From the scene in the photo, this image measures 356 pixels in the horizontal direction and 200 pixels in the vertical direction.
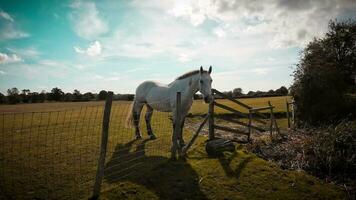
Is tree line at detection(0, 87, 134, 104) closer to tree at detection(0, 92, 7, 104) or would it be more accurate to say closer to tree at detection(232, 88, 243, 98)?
tree at detection(0, 92, 7, 104)

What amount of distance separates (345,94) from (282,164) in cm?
1194

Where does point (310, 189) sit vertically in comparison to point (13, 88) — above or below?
below

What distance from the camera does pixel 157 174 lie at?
6.44 metres

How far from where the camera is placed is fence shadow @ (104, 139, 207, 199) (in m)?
5.44

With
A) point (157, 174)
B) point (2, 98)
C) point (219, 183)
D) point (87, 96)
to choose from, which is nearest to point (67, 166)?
point (157, 174)

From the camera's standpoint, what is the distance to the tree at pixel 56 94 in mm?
83863

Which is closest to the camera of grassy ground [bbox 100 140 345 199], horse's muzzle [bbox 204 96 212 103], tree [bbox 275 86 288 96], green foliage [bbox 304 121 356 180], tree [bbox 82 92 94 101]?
grassy ground [bbox 100 140 345 199]

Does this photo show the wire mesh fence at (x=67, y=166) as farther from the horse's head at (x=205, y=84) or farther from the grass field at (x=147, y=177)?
the horse's head at (x=205, y=84)

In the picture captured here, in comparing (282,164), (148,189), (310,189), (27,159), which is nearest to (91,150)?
(27,159)

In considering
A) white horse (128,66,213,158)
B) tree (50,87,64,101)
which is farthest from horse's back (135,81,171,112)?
tree (50,87,64,101)

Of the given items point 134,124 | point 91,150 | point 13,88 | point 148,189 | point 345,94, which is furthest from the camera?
point 13,88

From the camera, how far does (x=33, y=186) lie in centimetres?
564

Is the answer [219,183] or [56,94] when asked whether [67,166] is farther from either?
[56,94]

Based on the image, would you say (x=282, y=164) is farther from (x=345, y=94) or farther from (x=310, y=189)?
(x=345, y=94)
